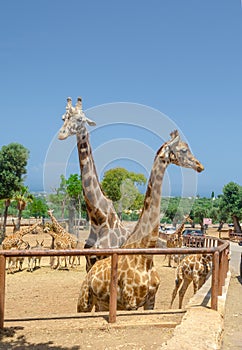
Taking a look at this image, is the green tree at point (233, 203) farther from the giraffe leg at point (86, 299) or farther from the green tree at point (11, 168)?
the giraffe leg at point (86, 299)

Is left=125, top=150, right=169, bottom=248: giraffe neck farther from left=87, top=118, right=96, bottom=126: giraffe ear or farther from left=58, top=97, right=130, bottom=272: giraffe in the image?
left=87, top=118, right=96, bottom=126: giraffe ear

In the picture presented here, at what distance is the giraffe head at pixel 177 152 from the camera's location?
19.5 feet

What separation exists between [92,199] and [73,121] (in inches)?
53.9

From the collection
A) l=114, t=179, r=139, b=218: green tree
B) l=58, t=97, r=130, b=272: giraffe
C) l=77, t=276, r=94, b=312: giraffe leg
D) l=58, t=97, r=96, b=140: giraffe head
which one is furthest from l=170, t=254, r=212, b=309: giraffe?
l=114, t=179, r=139, b=218: green tree

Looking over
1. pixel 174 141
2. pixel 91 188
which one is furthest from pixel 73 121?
pixel 174 141

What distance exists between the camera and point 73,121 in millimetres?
6984

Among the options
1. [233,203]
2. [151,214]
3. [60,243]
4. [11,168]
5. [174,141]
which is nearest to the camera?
[151,214]

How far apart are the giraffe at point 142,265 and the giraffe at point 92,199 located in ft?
2.32

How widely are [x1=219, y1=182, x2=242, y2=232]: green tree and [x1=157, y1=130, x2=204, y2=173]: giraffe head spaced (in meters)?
37.6

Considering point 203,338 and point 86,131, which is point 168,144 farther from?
point 203,338

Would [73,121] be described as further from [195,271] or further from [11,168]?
[11,168]

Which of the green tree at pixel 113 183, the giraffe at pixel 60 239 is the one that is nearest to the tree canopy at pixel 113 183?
the green tree at pixel 113 183

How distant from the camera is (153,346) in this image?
3986 mm

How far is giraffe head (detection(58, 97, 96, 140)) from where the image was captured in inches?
272
